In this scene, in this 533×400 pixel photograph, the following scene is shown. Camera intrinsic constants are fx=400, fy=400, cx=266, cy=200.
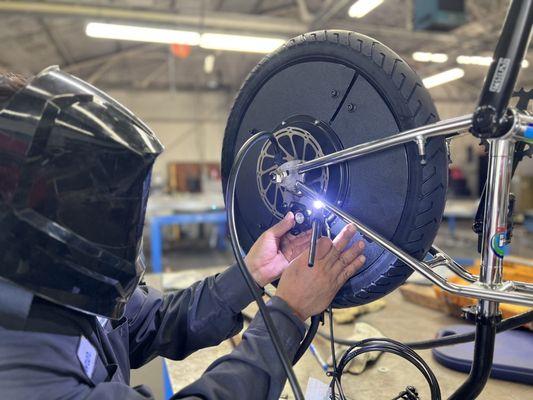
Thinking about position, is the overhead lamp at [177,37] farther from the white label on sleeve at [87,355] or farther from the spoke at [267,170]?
the white label on sleeve at [87,355]

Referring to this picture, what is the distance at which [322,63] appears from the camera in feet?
2.40

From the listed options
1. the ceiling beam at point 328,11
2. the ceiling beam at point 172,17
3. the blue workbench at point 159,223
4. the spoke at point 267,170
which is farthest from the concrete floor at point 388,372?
the ceiling beam at point 328,11

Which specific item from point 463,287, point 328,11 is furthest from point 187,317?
point 328,11

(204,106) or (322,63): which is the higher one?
(204,106)

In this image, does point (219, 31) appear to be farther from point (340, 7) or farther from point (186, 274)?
point (186, 274)

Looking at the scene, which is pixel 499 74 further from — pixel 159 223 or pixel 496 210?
pixel 159 223

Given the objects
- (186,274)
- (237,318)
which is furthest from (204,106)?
(237,318)

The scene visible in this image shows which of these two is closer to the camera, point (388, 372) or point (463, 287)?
point (463, 287)

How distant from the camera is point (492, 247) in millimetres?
583

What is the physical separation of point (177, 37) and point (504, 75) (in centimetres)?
366

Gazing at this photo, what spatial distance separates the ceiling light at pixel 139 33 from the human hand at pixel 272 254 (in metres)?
3.32

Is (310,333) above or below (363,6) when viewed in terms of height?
below

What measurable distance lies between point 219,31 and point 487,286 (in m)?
3.77

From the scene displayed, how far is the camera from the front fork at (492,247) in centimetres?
56
